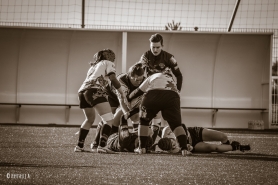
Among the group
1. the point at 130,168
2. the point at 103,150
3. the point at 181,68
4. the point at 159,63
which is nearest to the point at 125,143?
the point at 103,150

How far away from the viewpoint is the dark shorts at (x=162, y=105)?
283 inches

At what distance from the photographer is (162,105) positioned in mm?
7215

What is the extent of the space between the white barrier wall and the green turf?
26.1 ft

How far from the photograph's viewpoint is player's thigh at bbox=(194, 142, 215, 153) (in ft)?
24.4

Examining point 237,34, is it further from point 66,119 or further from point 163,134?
point 163,134

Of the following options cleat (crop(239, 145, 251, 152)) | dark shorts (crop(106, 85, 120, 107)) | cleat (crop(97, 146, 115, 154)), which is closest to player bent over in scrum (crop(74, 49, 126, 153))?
cleat (crop(97, 146, 115, 154))

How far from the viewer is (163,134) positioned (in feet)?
26.4

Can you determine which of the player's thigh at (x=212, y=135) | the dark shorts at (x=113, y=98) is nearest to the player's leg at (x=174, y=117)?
the player's thigh at (x=212, y=135)

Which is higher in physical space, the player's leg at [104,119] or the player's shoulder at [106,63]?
the player's shoulder at [106,63]

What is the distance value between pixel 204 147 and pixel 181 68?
8049 millimetres

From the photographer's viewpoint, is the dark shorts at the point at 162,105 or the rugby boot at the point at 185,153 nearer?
the rugby boot at the point at 185,153

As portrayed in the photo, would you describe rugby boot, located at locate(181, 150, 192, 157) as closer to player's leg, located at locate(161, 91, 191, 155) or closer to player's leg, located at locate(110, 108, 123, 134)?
player's leg, located at locate(161, 91, 191, 155)

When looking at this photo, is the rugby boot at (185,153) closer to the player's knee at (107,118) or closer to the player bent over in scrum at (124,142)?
the player bent over in scrum at (124,142)

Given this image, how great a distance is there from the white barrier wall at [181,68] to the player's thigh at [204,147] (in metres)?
7.90
